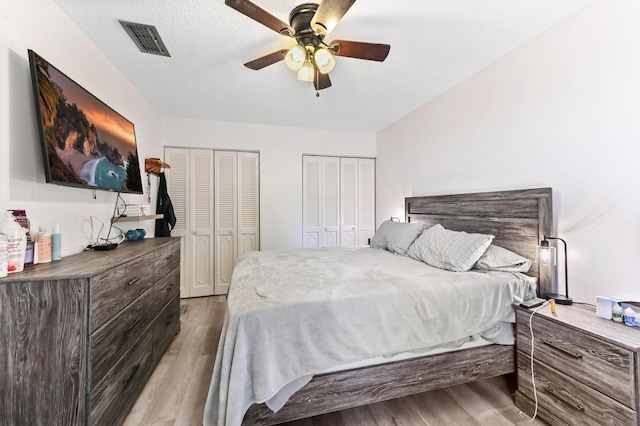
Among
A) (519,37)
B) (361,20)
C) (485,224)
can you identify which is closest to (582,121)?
(519,37)

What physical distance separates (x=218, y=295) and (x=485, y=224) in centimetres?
347

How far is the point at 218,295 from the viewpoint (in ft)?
12.2

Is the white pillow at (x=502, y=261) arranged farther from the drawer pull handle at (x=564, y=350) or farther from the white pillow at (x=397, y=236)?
the white pillow at (x=397, y=236)

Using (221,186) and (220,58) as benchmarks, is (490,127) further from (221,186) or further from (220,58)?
(221,186)

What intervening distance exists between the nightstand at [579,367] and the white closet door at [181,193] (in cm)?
374

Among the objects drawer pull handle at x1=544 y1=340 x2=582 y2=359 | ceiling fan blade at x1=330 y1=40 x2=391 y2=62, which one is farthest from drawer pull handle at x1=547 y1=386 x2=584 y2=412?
ceiling fan blade at x1=330 y1=40 x2=391 y2=62

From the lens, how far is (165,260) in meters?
2.19

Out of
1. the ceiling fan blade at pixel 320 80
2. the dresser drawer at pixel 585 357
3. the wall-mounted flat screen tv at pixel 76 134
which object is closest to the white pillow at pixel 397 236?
the dresser drawer at pixel 585 357

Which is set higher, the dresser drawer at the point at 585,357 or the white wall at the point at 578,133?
the white wall at the point at 578,133

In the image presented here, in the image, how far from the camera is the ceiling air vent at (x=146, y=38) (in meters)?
1.78

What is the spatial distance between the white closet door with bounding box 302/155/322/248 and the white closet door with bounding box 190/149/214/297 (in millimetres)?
1364

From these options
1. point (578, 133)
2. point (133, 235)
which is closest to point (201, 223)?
point (133, 235)

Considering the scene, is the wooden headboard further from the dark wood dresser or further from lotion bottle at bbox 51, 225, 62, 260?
lotion bottle at bbox 51, 225, 62, 260

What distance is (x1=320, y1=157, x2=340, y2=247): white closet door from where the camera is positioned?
4.10 meters
